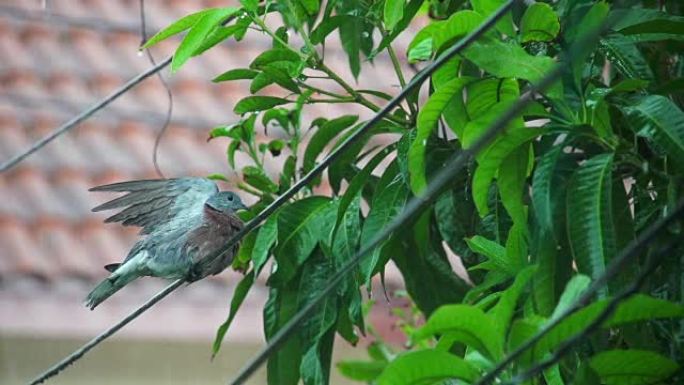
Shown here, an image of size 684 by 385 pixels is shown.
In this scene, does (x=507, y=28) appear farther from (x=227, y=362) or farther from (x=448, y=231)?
(x=227, y=362)

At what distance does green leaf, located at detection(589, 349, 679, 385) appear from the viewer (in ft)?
5.92

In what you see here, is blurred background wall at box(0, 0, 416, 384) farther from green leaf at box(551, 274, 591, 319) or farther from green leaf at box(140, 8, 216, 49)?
green leaf at box(551, 274, 591, 319)

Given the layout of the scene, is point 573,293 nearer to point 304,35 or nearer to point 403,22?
point 403,22

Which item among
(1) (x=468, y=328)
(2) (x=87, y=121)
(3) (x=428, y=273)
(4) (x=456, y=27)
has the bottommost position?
(1) (x=468, y=328)

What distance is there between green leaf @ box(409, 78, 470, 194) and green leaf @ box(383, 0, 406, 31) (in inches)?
7.6

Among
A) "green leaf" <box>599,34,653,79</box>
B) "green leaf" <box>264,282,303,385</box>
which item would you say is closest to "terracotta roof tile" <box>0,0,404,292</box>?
"green leaf" <box>264,282,303,385</box>

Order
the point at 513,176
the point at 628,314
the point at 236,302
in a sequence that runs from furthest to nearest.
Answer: the point at 236,302, the point at 513,176, the point at 628,314

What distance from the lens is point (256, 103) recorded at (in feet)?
8.47

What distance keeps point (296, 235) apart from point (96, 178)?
8.37 ft

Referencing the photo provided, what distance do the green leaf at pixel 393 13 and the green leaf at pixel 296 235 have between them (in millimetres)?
512

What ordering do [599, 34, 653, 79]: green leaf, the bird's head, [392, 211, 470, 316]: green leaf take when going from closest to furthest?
[599, 34, 653, 79]: green leaf < [392, 211, 470, 316]: green leaf < the bird's head

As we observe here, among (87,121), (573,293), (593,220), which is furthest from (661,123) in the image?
(87,121)

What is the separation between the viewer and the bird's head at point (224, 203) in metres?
2.98

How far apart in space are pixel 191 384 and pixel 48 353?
1.88 ft
